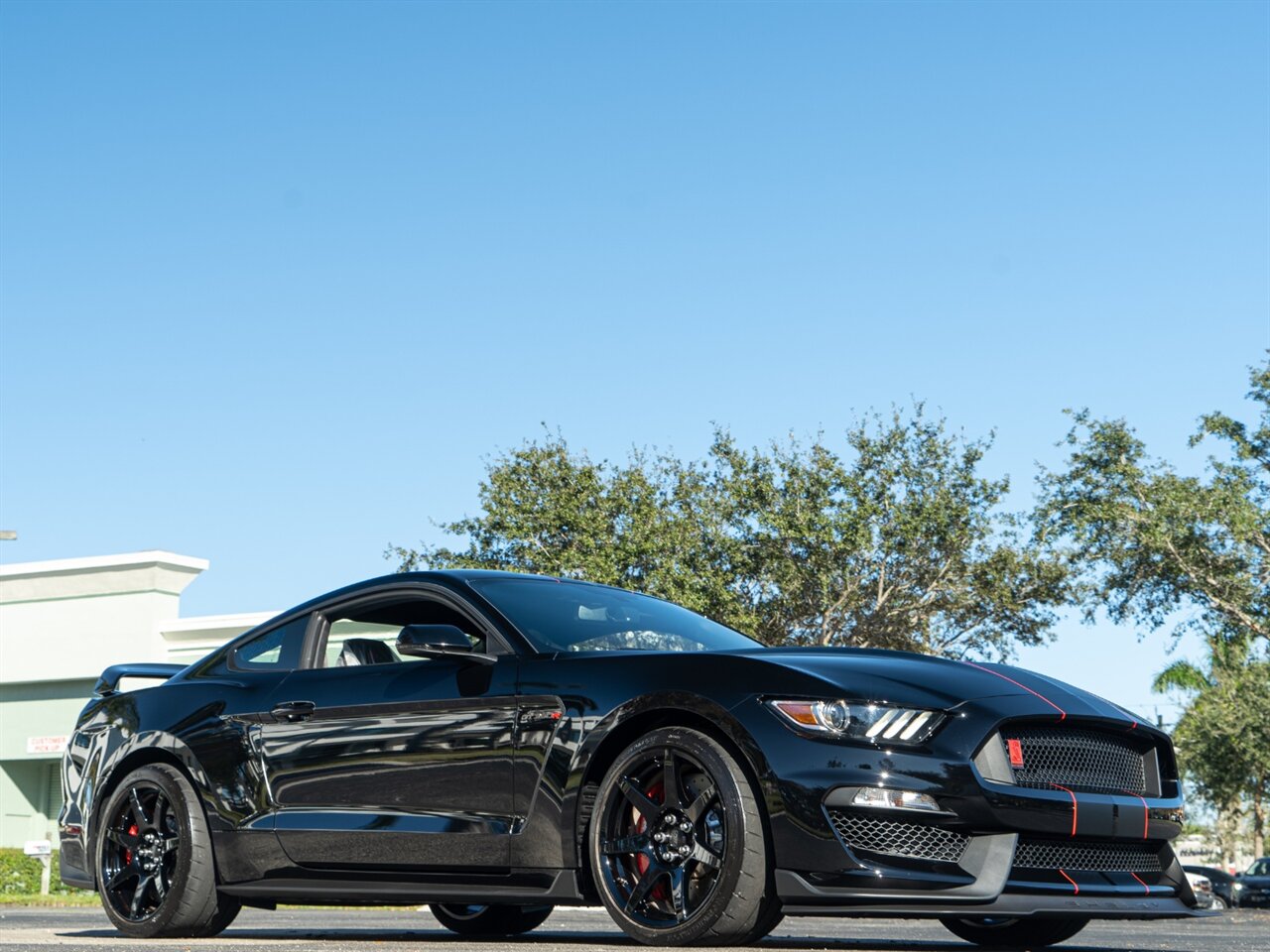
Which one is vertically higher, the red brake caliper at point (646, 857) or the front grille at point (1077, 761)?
the front grille at point (1077, 761)

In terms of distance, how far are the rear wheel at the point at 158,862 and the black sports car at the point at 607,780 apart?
1cm

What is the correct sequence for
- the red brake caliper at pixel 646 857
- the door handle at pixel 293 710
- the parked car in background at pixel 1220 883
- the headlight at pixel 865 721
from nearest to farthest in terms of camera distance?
the headlight at pixel 865 721
the red brake caliper at pixel 646 857
the door handle at pixel 293 710
the parked car in background at pixel 1220 883

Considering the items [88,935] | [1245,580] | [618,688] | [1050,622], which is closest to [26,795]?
[1050,622]

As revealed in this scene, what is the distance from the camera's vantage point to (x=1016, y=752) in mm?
5371

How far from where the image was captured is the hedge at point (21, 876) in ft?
87.6

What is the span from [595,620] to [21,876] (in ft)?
78.2

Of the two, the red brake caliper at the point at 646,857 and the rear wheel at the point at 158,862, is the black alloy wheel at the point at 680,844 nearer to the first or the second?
the red brake caliper at the point at 646,857

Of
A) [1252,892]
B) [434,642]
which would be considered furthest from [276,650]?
[1252,892]

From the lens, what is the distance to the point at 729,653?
5.74 meters

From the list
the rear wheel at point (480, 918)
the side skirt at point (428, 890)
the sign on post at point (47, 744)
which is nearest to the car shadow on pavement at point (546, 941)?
the rear wheel at point (480, 918)

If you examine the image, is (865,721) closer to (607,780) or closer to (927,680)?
(927,680)

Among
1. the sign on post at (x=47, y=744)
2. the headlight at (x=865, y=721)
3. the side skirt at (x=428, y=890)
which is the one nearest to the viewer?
the headlight at (x=865, y=721)

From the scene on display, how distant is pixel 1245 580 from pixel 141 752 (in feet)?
106

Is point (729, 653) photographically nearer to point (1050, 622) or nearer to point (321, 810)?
point (321, 810)
